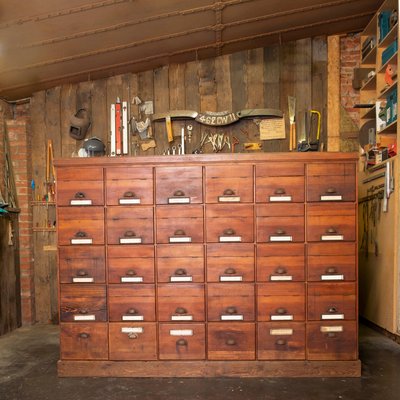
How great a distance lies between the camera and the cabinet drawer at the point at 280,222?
111 inches

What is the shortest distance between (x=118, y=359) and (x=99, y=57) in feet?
8.81

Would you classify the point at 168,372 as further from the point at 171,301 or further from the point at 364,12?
the point at 364,12

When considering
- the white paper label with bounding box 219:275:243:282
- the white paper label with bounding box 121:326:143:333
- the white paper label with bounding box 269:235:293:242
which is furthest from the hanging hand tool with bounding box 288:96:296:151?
the white paper label with bounding box 121:326:143:333

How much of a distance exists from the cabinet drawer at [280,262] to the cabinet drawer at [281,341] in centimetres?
32

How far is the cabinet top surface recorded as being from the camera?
279 centimetres

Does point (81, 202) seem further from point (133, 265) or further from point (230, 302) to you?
point (230, 302)


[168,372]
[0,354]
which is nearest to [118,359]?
[168,372]

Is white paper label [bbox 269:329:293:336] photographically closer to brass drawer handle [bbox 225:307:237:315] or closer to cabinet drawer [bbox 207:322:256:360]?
cabinet drawer [bbox 207:322:256:360]

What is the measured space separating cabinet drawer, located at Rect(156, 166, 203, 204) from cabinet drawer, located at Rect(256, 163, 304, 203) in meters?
0.42

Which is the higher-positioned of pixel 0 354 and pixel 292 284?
pixel 292 284

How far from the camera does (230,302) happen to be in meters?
2.83

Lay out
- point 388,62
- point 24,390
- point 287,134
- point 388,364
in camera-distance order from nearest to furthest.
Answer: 1. point 24,390
2. point 388,364
3. point 388,62
4. point 287,134

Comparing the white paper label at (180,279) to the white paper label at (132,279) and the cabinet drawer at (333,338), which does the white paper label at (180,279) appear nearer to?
the white paper label at (132,279)

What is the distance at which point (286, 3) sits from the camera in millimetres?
3406
